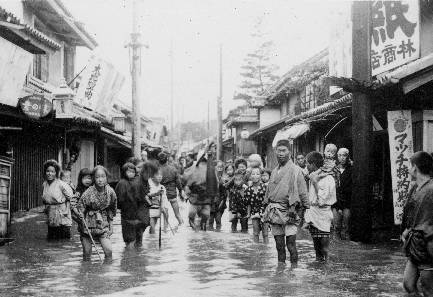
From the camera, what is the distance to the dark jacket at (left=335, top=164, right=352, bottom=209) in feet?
43.2

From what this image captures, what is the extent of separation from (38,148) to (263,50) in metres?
41.7

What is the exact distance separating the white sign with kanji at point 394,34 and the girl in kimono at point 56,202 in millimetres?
7100

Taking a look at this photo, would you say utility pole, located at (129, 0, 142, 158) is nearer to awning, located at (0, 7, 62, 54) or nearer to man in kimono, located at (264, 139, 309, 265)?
awning, located at (0, 7, 62, 54)

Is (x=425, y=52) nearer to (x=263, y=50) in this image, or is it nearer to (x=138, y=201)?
(x=138, y=201)

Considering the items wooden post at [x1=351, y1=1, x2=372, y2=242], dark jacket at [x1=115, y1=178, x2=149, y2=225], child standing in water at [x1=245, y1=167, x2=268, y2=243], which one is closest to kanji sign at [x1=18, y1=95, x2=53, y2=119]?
dark jacket at [x1=115, y1=178, x2=149, y2=225]

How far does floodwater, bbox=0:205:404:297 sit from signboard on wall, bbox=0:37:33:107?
3.68m

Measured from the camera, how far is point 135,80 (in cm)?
2328

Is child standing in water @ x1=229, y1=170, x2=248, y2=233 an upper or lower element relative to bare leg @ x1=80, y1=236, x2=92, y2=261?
upper

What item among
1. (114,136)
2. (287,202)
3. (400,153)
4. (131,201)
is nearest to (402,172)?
(400,153)

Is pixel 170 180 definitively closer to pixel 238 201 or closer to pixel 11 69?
pixel 238 201

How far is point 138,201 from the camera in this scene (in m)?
11.3

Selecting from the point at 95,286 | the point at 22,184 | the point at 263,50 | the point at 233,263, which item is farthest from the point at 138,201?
the point at 263,50

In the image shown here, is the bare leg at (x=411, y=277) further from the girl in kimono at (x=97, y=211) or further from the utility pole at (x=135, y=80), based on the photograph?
the utility pole at (x=135, y=80)

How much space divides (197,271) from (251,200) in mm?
4586
